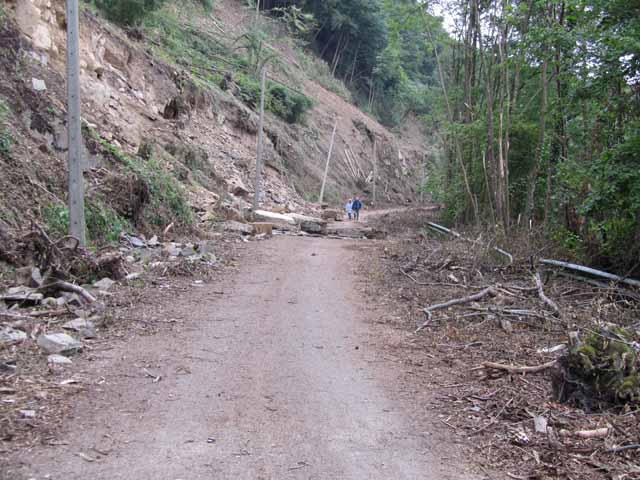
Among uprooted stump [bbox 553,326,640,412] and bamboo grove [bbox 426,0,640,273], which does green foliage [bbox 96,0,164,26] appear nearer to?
bamboo grove [bbox 426,0,640,273]

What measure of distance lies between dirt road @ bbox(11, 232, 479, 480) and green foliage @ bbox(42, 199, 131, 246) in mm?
4347

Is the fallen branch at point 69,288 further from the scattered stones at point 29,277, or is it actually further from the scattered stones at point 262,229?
the scattered stones at point 262,229

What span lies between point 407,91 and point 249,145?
125ft

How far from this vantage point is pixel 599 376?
4820 mm

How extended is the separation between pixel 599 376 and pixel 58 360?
5.03m

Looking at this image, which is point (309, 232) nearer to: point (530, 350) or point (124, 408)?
point (530, 350)

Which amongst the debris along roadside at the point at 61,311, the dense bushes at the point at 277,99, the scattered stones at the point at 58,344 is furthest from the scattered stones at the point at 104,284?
the dense bushes at the point at 277,99

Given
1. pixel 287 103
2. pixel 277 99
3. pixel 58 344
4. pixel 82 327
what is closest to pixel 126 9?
pixel 277 99

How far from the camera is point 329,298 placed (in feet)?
32.5

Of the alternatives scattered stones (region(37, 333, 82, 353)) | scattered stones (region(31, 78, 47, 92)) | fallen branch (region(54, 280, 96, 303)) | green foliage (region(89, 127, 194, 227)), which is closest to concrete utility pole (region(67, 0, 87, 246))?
fallen branch (region(54, 280, 96, 303))

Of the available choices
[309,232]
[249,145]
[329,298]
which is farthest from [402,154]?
[329,298]

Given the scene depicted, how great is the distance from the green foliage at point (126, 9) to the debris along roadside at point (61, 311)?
14156 millimetres

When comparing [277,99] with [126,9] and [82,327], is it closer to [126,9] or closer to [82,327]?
[126,9]

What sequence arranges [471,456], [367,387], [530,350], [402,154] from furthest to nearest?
[402,154] → [530,350] → [367,387] → [471,456]
